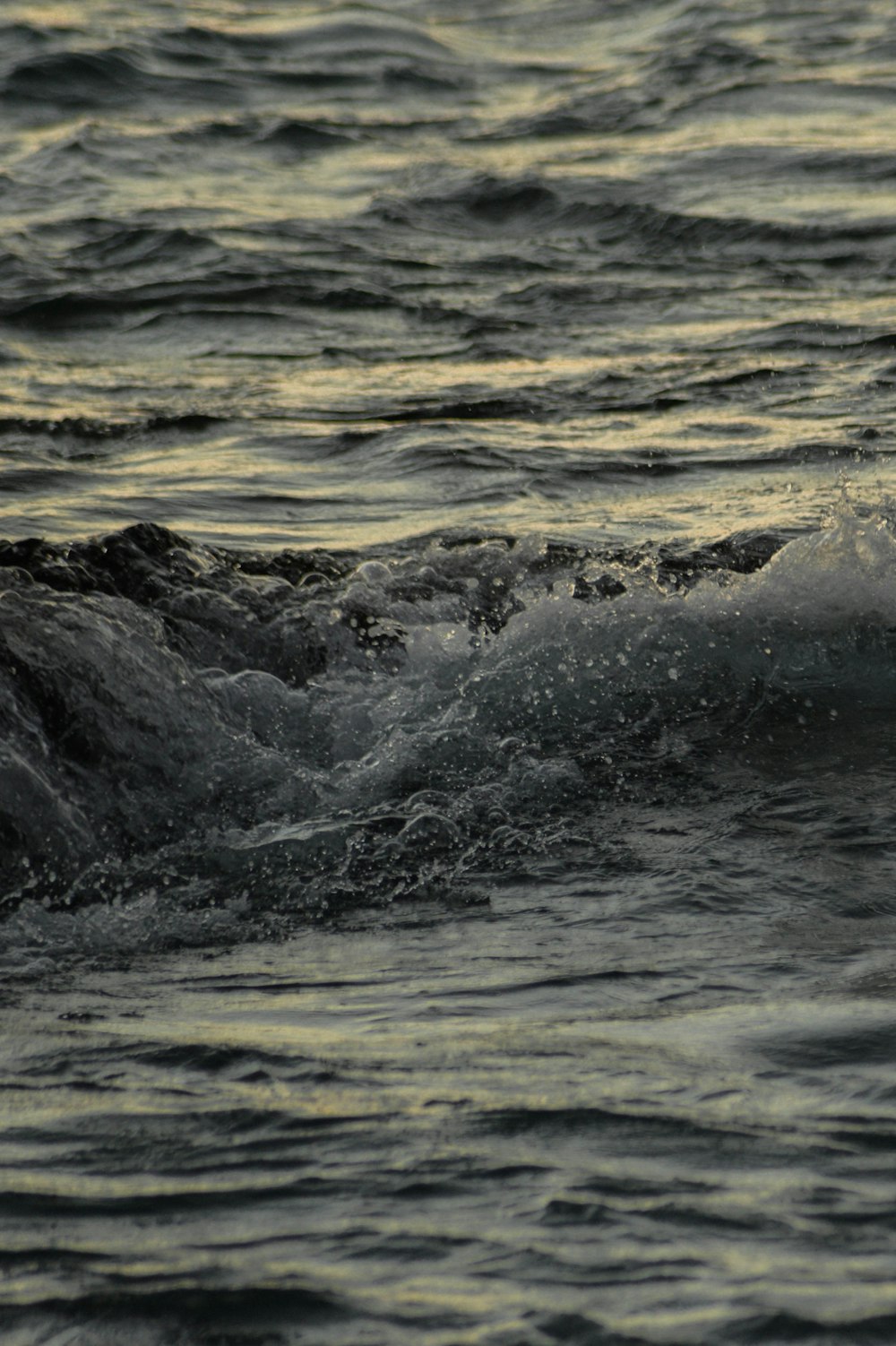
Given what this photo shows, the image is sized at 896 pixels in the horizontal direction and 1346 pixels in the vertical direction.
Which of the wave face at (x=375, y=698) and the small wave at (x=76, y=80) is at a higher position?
the small wave at (x=76, y=80)

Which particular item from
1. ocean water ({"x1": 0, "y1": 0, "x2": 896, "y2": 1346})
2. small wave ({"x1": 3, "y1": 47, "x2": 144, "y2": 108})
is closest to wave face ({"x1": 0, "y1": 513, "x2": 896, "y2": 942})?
ocean water ({"x1": 0, "y1": 0, "x2": 896, "y2": 1346})

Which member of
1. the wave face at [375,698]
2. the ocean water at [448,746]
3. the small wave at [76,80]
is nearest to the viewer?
the ocean water at [448,746]

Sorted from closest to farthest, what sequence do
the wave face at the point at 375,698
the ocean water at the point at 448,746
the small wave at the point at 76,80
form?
the ocean water at the point at 448,746 → the wave face at the point at 375,698 → the small wave at the point at 76,80

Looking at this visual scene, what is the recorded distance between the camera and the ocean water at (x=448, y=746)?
8.96ft

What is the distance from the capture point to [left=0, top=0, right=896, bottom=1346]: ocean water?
273 cm

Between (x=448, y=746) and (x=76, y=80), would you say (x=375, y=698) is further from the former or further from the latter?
(x=76, y=80)

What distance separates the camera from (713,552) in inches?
277

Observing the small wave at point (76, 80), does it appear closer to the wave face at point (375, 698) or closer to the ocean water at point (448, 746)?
the ocean water at point (448, 746)

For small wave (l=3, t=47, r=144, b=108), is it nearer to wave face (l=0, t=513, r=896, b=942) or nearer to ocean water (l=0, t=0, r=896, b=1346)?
ocean water (l=0, t=0, r=896, b=1346)

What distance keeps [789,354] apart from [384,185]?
4038mm

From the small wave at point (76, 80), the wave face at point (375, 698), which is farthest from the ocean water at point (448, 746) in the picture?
the small wave at point (76, 80)

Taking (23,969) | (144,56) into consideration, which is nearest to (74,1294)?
(23,969)

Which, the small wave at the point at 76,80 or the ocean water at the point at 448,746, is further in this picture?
the small wave at the point at 76,80

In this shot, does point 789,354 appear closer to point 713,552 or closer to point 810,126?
point 713,552
